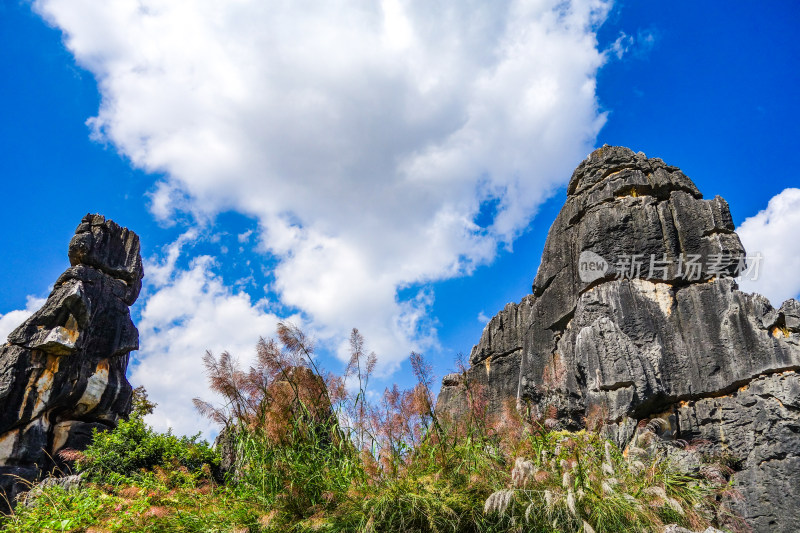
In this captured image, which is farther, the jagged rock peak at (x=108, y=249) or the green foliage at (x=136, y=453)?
the jagged rock peak at (x=108, y=249)

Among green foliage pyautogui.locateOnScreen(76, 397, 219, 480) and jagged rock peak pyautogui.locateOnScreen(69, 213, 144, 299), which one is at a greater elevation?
jagged rock peak pyautogui.locateOnScreen(69, 213, 144, 299)

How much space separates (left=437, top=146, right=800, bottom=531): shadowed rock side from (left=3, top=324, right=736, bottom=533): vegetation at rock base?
1105mm

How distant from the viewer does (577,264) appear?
10.4m

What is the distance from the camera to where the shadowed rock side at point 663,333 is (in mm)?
7328

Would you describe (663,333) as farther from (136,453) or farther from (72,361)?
(72,361)

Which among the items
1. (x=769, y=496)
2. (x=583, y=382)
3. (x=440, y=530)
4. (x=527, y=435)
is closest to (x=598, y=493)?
(x=527, y=435)

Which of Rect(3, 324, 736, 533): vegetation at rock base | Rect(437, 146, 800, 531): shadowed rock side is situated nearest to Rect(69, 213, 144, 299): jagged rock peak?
Rect(3, 324, 736, 533): vegetation at rock base

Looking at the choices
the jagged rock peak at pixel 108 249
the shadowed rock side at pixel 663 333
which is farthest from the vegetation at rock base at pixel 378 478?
the jagged rock peak at pixel 108 249

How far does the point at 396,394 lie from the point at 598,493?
201 centimetres

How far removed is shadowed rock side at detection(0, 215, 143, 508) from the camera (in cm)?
1305

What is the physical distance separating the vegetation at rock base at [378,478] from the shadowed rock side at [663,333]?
1105 mm

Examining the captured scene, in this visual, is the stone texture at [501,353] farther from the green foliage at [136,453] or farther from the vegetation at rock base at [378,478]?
the vegetation at rock base at [378,478]

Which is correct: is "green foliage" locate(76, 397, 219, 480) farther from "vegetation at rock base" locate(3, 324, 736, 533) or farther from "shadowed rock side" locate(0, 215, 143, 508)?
"shadowed rock side" locate(0, 215, 143, 508)

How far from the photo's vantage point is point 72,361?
14.2 meters
